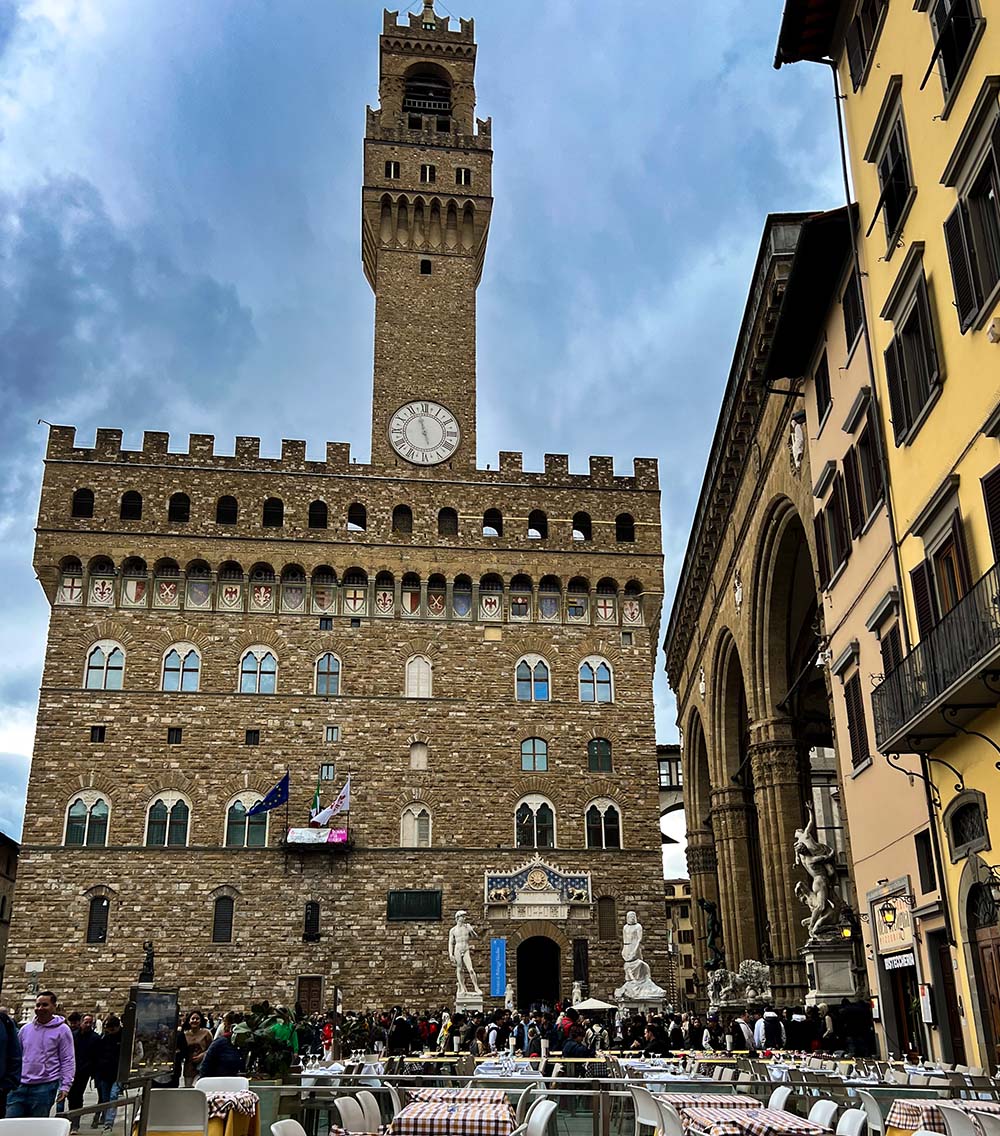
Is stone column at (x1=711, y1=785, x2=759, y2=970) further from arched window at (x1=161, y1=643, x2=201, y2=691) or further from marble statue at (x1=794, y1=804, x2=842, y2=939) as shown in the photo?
arched window at (x1=161, y1=643, x2=201, y2=691)

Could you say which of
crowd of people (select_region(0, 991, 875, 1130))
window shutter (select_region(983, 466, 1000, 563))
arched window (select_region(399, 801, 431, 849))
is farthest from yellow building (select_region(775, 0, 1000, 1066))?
arched window (select_region(399, 801, 431, 849))

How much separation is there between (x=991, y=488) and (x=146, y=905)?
2668 cm

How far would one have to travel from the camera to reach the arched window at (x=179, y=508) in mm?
35156

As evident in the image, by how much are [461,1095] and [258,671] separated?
26.0 metres

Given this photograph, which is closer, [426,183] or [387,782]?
[387,782]

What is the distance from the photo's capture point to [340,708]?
111ft

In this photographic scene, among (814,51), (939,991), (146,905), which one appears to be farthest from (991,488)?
(146,905)

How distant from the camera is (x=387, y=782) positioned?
3344 centimetres

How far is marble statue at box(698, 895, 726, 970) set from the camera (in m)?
30.0

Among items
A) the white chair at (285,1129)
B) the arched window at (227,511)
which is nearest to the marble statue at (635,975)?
the arched window at (227,511)

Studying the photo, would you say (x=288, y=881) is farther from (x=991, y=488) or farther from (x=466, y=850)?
(x=991, y=488)

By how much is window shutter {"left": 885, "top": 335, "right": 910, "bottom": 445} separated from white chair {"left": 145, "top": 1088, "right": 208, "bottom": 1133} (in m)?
10.7

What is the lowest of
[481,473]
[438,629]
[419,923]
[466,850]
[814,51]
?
[419,923]

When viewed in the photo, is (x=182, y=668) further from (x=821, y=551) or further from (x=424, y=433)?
(x=821, y=551)
